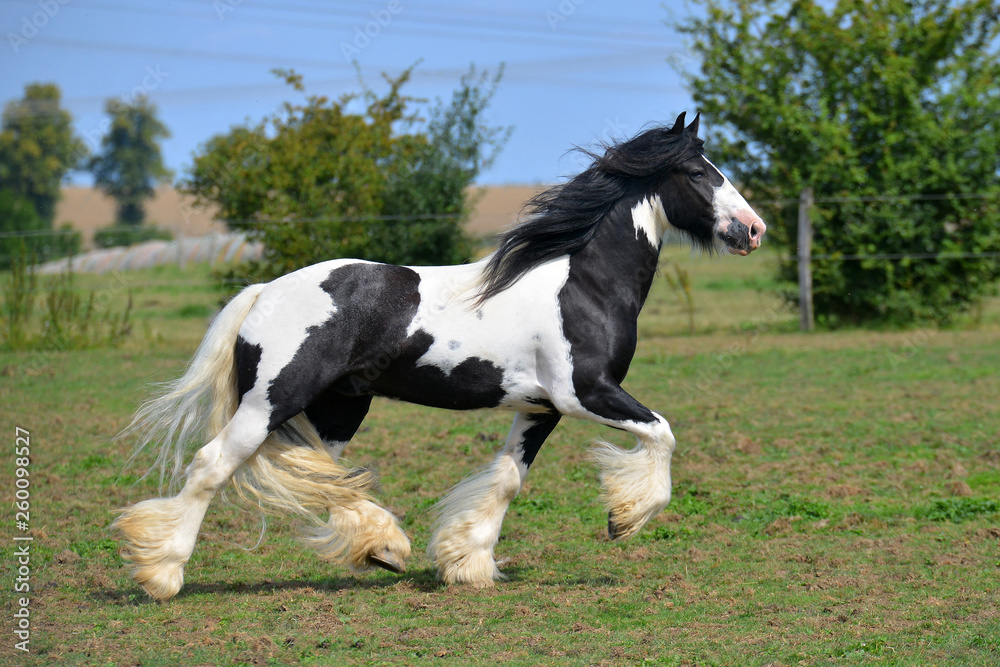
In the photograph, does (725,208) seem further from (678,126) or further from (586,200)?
(586,200)

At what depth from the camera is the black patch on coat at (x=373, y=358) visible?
410 cm

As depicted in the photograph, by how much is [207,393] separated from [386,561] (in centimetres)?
114

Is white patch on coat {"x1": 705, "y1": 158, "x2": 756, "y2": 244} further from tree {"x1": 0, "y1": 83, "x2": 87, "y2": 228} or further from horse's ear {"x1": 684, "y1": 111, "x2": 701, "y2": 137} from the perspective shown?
tree {"x1": 0, "y1": 83, "x2": 87, "y2": 228}

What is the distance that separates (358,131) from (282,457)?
1118 centimetres

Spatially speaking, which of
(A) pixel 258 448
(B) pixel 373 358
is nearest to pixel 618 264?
(B) pixel 373 358

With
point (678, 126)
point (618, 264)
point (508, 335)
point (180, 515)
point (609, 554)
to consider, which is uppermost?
point (678, 126)

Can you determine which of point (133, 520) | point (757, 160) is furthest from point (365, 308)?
point (757, 160)

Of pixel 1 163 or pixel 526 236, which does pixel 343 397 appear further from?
pixel 1 163

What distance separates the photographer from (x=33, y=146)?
48.1 metres

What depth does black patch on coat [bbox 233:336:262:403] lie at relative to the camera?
4.11 m

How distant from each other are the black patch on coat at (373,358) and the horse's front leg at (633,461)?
1.51ft

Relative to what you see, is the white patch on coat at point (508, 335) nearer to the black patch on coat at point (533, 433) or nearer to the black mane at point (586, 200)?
the black mane at point (586, 200)

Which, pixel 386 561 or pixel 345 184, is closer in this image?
pixel 386 561

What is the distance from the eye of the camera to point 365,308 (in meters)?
4.19
